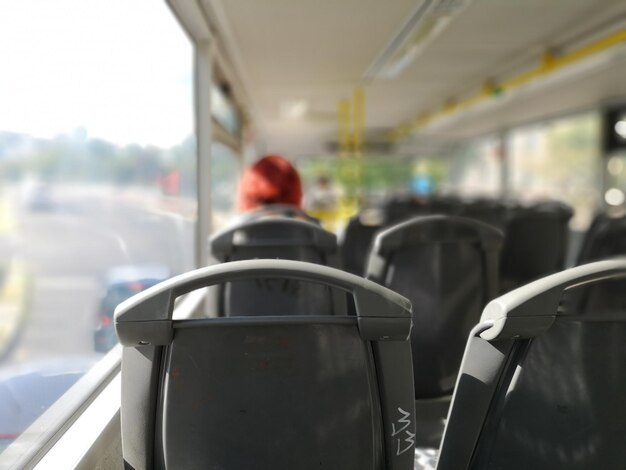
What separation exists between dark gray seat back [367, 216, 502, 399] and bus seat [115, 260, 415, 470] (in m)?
1.01

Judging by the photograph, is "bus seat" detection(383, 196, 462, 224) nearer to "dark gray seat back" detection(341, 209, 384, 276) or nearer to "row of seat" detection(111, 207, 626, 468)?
"dark gray seat back" detection(341, 209, 384, 276)

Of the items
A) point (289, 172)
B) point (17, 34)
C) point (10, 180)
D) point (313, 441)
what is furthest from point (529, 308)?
point (289, 172)

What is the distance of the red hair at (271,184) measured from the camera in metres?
3.00

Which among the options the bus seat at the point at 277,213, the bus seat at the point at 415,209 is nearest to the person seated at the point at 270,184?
the bus seat at the point at 277,213

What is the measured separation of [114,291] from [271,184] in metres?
0.90

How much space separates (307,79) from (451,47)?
2301 mm

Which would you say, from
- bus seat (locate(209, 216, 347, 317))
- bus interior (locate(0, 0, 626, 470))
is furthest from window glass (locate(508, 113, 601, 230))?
bus seat (locate(209, 216, 347, 317))

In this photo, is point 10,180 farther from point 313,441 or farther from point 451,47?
point 451,47

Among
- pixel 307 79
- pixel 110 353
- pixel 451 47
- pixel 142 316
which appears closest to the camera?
pixel 142 316

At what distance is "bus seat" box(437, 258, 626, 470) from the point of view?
2.93 feet

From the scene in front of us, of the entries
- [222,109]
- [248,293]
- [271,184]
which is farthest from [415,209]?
[248,293]

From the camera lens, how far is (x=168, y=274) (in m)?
3.49

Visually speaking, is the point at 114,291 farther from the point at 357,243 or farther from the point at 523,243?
the point at 523,243

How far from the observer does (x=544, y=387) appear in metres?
0.93
